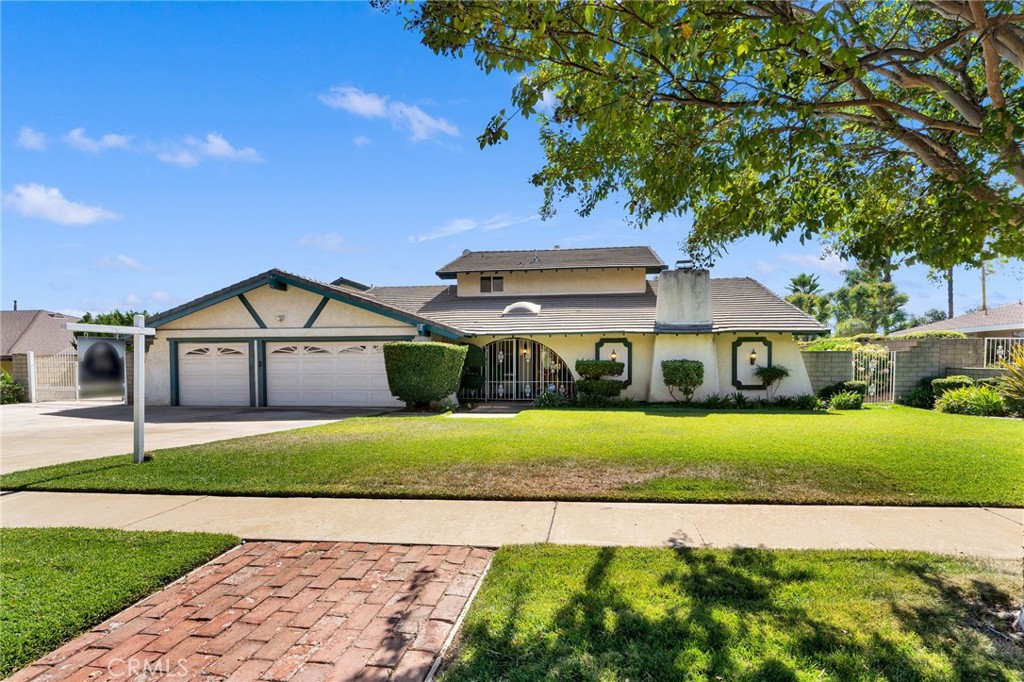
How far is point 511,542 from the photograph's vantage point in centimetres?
456

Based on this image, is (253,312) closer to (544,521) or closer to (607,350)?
(607,350)

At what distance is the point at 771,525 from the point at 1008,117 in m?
3.82

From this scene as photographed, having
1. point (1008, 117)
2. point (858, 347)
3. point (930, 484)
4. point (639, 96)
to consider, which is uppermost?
point (639, 96)

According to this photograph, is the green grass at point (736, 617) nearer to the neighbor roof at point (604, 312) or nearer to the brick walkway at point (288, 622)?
the brick walkway at point (288, 622)

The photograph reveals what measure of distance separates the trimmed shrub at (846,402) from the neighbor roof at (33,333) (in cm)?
3388

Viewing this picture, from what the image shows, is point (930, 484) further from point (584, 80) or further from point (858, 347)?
point (858, 347)

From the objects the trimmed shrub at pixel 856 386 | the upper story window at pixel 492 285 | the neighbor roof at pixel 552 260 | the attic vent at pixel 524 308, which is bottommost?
the trimmed shrub at pixel 856 386

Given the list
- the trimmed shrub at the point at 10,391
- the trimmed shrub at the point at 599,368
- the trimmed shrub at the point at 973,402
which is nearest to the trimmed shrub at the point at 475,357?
the trimmed shrub at the point at 599,368

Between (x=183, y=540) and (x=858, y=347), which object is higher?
(x=858, y=347)

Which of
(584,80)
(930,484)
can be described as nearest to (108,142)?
(584,80)

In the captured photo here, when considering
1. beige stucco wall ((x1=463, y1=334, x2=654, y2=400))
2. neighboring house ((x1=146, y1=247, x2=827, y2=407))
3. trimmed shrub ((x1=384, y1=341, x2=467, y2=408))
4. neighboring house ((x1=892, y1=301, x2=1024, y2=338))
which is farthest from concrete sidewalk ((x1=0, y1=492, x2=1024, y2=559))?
neighboring house ((x1=892, y1=301, x2=1024, y2=338))

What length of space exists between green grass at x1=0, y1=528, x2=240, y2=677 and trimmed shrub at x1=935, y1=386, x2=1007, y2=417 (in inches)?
731

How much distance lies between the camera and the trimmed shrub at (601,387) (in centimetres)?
1734

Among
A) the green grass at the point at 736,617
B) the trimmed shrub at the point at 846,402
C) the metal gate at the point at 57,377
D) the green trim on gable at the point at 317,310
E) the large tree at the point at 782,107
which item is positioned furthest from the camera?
the metal gate at the point at 57,377
